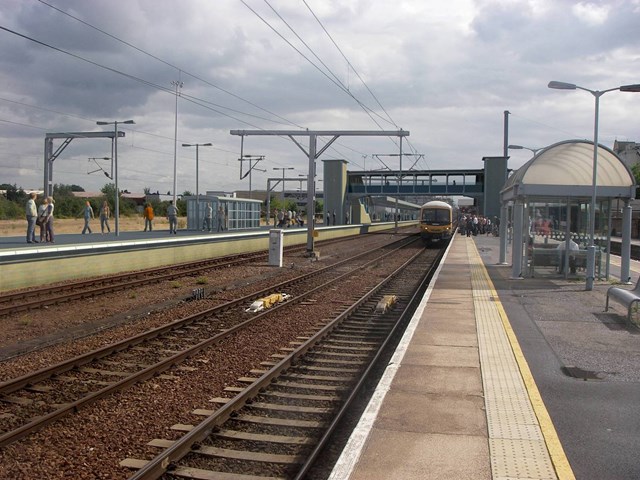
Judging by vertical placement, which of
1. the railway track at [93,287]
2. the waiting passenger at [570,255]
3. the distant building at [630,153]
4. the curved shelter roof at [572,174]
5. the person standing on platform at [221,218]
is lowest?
the railway track at [93,287]

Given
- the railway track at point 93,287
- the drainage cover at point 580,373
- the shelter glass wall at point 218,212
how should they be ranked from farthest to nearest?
the shelter glass wall at point 218,212, the railway track at point 93,287, the drainage cover at point 580,373

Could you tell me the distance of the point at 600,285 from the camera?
16.6 m

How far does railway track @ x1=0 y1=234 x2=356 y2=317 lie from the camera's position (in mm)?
12758

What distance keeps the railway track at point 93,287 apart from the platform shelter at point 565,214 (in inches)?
384

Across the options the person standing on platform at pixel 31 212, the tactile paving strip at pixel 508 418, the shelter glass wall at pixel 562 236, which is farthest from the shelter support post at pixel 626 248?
the person standing on platform at pixel 31 212

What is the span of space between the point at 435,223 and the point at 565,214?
25522mm

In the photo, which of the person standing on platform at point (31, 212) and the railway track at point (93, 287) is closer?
the railway track at point (93, 287)

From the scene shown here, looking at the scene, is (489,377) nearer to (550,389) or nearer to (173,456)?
(550,389)

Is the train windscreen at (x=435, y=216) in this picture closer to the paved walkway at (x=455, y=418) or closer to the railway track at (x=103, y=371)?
the railway track at (x=103, y=371)

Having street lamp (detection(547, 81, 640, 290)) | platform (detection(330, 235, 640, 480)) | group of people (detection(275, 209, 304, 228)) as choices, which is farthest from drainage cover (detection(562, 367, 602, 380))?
group of people (detection(275, 209, 304, 228))

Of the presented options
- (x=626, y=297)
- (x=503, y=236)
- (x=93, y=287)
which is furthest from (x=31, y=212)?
(x=626, y=297)

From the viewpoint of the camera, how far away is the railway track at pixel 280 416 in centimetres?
509

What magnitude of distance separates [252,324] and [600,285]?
9.93 metres

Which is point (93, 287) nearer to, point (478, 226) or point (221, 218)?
point (221, 218)
